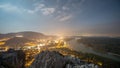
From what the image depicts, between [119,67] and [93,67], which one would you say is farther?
[119,67]

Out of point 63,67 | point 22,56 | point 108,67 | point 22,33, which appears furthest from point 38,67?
point 22,33

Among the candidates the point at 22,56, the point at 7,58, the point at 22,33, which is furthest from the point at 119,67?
the point at 22,33

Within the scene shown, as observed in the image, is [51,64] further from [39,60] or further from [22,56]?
[22,56]

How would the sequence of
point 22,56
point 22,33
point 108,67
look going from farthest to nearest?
point 22,33, point 108,67, point 22,56

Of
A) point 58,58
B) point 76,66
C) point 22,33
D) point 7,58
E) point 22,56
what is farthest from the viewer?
point 22,33

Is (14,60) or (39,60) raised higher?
(39,60)

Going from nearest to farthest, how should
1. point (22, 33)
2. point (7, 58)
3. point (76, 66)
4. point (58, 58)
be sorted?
1. point (76, 66)
2. point (58, 58)
3. point (7, 58)
4. point (22, 33)

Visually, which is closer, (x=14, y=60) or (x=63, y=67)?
(x=63, y=67)

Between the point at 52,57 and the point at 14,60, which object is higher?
the point at 52,57

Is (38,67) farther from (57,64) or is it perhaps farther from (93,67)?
(93,67)

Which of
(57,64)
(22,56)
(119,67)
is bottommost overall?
(119,67)
